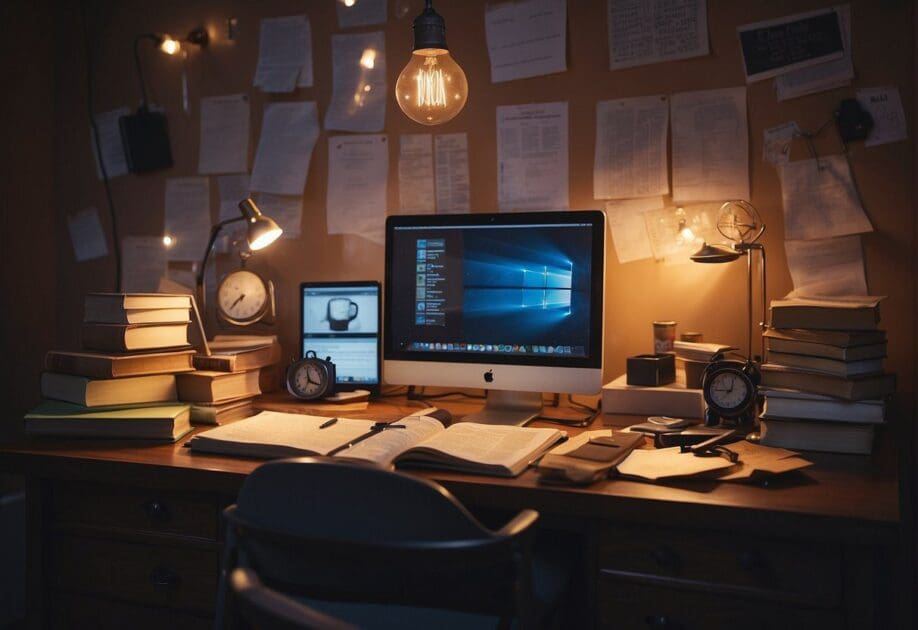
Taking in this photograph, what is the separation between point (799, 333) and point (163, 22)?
199 centimetres

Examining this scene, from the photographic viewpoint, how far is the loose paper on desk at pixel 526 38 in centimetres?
207

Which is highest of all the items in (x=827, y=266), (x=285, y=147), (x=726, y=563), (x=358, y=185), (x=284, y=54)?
(x=284, y=54)

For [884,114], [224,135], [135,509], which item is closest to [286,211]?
[224,135]

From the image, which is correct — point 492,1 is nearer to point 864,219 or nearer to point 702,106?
point 702,106

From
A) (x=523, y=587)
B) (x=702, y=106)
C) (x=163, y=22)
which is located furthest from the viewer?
(x=163, y=22)

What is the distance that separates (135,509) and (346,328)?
2.40 feet

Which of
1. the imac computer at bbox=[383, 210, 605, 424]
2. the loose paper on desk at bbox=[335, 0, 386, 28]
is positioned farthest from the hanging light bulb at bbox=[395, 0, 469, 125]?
the loose paper on desk at bbox=[335, 0, 386, 28]

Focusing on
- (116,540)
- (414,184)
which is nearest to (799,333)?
(414,184)

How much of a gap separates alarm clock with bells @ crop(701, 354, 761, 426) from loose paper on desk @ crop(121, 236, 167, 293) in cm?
162

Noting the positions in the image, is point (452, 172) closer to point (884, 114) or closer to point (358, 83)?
point (358, 83)

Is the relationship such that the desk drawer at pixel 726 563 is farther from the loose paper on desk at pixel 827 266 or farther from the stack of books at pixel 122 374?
the stack of books at pixel 122 374

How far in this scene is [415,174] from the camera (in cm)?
222

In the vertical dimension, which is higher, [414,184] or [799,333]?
[414,184]

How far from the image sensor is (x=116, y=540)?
1608mm
